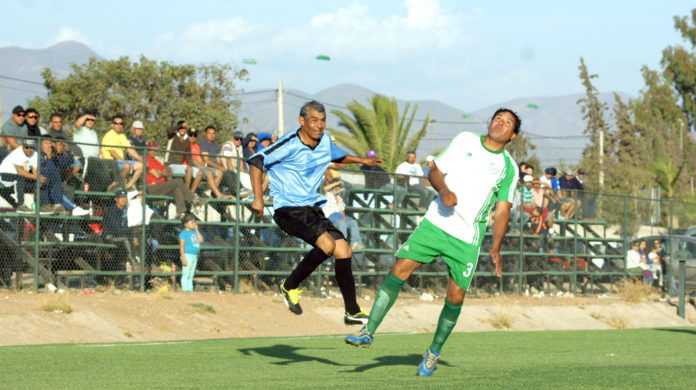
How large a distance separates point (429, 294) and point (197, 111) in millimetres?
26178

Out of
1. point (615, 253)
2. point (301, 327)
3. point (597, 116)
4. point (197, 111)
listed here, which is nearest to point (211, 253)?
point (301, 327)

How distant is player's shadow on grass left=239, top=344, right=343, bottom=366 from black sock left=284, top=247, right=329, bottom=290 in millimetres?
843

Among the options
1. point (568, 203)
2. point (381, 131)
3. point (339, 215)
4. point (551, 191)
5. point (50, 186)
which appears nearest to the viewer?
point (50, 186)

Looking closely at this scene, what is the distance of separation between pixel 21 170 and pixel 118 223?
1737 millimetres

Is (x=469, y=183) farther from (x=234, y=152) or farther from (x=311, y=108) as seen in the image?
(x=234, y=152)

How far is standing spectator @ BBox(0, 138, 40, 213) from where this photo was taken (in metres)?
14.6

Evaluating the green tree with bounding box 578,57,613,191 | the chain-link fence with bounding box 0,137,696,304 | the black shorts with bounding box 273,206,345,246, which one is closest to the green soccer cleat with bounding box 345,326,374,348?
the black shorts with bounding box 273,206,345,246

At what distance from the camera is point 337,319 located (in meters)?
17.3

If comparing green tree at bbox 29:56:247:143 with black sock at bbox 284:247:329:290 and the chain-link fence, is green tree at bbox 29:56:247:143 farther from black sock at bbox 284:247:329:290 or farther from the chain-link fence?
black sock at bbox 284:247:329:290

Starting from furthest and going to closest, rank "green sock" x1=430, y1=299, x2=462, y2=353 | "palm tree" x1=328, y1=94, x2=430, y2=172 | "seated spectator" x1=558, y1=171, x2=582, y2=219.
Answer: "palm tree" x1=328, y1=94, x2=430, y2=172 < "seated spectator" x1=558, y1=171, x2=582, y2=219 < "green sock" x1=430, y1=299, x2=462, y2=353

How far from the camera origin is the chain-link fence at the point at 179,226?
1496cm

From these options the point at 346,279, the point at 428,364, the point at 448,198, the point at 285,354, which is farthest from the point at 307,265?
the point at 285,354

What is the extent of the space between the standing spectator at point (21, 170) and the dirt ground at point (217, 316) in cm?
150

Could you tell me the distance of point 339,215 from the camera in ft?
59.3
